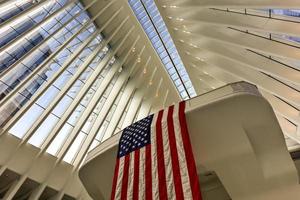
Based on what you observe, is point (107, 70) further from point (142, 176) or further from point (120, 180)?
point (142, 176)

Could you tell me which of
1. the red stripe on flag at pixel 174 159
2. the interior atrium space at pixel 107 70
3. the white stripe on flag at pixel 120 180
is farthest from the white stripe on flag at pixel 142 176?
the interior atrium space at pixel 107 70

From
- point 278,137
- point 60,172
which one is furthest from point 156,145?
point 60,172

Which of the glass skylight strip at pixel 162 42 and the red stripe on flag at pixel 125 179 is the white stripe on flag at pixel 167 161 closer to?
the red stripe on flag at pixel 125 179

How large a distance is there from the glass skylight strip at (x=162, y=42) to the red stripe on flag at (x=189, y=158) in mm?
10578

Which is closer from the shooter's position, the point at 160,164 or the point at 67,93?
the point at 160,164

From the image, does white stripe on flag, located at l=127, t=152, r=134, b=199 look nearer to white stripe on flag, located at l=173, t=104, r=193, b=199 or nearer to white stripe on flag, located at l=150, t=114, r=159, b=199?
white stripe on flag, located at l=150, t=114, r=159, b=199

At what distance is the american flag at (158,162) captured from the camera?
144 inches

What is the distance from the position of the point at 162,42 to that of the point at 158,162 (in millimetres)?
12549

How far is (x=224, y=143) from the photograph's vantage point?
16.2 feet

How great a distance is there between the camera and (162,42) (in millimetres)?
15984

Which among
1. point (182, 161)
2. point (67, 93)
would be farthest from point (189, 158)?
point (67, 93)

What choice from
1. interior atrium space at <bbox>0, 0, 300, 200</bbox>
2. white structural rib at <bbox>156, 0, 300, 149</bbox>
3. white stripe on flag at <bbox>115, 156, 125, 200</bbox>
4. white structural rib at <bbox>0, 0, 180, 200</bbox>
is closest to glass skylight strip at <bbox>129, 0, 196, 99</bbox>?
interior atrium space at <bbox>0, 0, 300, 200</bbox>

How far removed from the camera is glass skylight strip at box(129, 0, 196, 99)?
571 inches

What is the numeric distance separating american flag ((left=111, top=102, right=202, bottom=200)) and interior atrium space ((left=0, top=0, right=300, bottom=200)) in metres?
0.75
